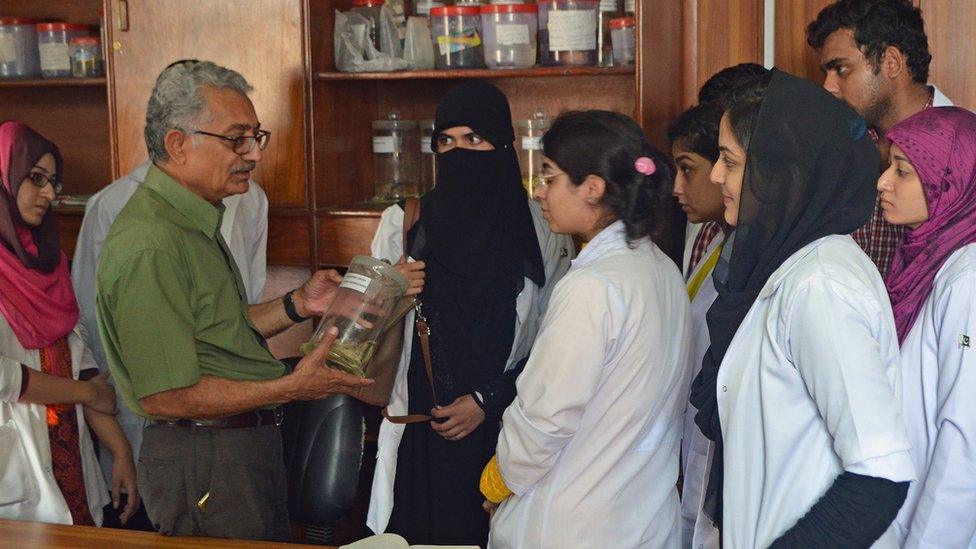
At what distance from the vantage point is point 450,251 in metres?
2.52

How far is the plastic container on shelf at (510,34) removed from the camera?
293cm

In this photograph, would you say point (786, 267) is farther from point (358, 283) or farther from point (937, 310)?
point (358, 283)

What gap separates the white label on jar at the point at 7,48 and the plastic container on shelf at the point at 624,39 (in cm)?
206

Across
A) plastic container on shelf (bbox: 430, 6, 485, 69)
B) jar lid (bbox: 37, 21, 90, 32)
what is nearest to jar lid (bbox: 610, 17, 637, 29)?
plastic container on shelf (bbox: 430, 6, 485, 69)

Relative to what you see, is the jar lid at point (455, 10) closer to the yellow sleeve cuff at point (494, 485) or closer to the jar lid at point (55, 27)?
the jar lid at point (55, 27)

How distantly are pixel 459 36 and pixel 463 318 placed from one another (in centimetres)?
96

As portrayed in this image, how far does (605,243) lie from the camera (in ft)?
6.23

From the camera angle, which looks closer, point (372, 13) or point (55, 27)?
point (372, 13)

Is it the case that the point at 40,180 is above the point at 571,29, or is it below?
below

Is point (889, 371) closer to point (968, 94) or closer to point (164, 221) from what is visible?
point (164, 221)

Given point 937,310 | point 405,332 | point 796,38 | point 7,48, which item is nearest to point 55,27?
point 7,48

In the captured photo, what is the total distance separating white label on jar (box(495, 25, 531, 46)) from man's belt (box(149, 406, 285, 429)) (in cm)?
126

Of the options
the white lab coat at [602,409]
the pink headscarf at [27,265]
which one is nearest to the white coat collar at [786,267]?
the white lab coat at [602,409]

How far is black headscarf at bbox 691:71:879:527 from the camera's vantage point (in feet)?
4.91
